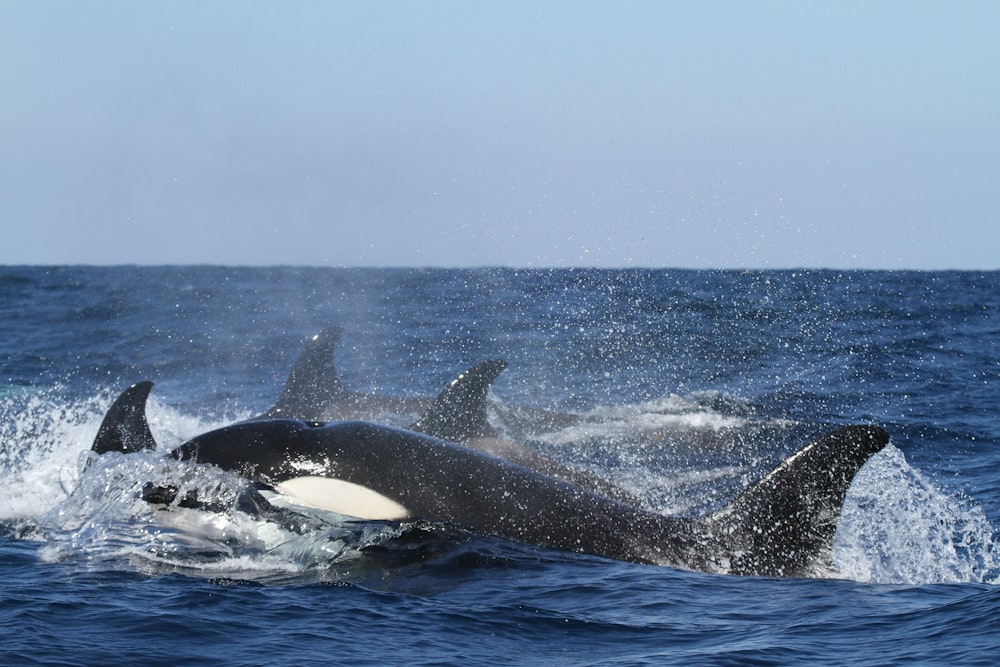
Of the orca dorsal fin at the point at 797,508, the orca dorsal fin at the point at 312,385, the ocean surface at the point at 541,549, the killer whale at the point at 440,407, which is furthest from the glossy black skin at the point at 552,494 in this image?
the orca dorsal fin at the point at 312,385

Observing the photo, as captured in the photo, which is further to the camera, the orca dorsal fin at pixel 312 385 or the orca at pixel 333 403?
the orca at pixel 333 403

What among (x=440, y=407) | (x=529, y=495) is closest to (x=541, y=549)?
(x=529, y=495)

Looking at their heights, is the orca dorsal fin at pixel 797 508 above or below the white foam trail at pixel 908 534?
above

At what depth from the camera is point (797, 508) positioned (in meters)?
6.59

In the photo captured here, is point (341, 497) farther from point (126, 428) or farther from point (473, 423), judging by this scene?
point (473, 423)

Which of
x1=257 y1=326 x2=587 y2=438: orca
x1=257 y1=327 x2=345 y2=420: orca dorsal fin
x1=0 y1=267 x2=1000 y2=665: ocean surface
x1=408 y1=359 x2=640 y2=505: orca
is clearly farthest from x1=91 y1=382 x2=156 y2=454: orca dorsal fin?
x1=257 y1=327 x2=345 y2=420: orca dorsal fin

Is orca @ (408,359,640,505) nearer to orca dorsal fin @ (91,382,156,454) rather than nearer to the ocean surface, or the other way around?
the ocean surface

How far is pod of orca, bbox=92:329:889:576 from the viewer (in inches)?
258

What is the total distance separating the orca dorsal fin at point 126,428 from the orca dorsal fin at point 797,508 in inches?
188

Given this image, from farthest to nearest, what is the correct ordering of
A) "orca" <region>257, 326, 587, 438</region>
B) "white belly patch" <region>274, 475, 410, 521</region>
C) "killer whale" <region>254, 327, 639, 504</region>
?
"orca" <region>257, 326, 587, 438</region> → "killer whale" <region>254, 327, 639, 504</region> → "white belly patch" <region>274, 475, 410, 521</region>

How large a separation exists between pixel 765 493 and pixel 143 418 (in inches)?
206

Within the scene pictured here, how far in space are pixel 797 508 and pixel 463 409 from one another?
4617mm

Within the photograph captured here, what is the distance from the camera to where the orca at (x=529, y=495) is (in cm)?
656

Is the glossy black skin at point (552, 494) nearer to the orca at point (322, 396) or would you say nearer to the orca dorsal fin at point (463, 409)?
the orca dorsal fin at point (463, 409)
